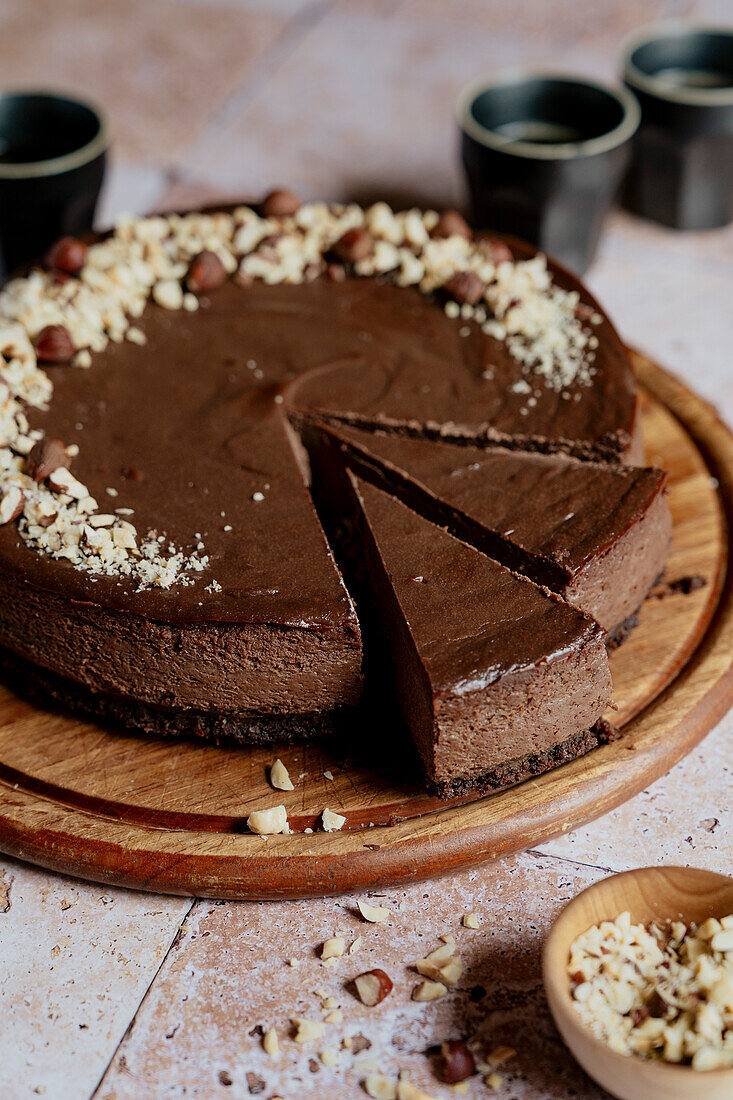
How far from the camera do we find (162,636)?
102 inches

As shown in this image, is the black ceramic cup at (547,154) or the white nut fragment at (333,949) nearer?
the white nut fragment at (333,949)

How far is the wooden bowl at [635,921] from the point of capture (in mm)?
1999

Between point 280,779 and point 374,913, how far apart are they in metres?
0.36

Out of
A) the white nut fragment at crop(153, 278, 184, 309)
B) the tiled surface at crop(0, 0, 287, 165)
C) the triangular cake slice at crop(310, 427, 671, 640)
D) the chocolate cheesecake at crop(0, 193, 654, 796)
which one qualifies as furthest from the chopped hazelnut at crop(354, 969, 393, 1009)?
the tiled surface at crop(0, 0, 287, 165)

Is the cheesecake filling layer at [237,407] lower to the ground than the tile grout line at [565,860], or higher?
higher

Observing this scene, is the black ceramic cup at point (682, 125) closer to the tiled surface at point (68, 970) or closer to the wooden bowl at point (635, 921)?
the wooden bowl at point (635, 921)

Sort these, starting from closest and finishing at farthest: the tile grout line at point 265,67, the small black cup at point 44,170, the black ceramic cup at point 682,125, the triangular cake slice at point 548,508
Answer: the triangular cake slice at point 548,508, the small black cup at point 44,170, the black ceramic cup at point 682,125, the tile grout line at point 265,67

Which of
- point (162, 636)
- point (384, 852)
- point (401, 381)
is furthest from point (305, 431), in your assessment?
point (384, 852)

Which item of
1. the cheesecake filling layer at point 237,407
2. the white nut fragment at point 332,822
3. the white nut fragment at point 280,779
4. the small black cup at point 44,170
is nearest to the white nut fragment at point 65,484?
the cheesecake filling layer at point 237,407

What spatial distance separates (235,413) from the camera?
314cm

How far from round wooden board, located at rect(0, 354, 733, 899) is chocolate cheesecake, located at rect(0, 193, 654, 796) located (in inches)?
4.2

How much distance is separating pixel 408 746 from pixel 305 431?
92 cm

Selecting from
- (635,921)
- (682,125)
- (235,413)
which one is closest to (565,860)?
(635,921)

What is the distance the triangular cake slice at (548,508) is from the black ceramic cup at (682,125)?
2.01m
